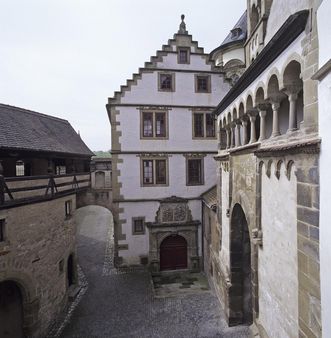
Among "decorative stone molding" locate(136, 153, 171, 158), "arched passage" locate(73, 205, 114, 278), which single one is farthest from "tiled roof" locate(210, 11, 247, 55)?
"arched passage" locate(73, 205, 114, 278)

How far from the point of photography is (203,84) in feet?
48.8

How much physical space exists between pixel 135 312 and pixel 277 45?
11.4m

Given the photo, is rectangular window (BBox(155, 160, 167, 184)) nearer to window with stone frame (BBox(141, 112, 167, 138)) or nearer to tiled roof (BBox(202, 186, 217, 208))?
window with stone frame (BBox(141, 112, 167, 138))

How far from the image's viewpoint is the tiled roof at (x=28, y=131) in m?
9.55

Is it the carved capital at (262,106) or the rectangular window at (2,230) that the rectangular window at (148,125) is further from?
the carved capital at (262,106)

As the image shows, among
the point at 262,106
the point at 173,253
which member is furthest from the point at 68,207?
the point at 262,106

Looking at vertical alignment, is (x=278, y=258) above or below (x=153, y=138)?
below

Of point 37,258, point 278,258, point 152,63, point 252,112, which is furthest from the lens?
point 152,63

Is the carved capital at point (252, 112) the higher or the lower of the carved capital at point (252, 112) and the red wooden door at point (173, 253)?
the higher

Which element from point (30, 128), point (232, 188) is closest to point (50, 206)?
point (30, 128)

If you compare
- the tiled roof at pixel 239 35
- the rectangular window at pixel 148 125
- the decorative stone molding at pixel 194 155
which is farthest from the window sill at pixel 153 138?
the tiled roof at pixel 239 35

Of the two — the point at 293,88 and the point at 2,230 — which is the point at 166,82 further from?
the point at 2,230

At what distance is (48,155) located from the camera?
11.2 m

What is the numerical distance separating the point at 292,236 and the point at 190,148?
10.6 meters
